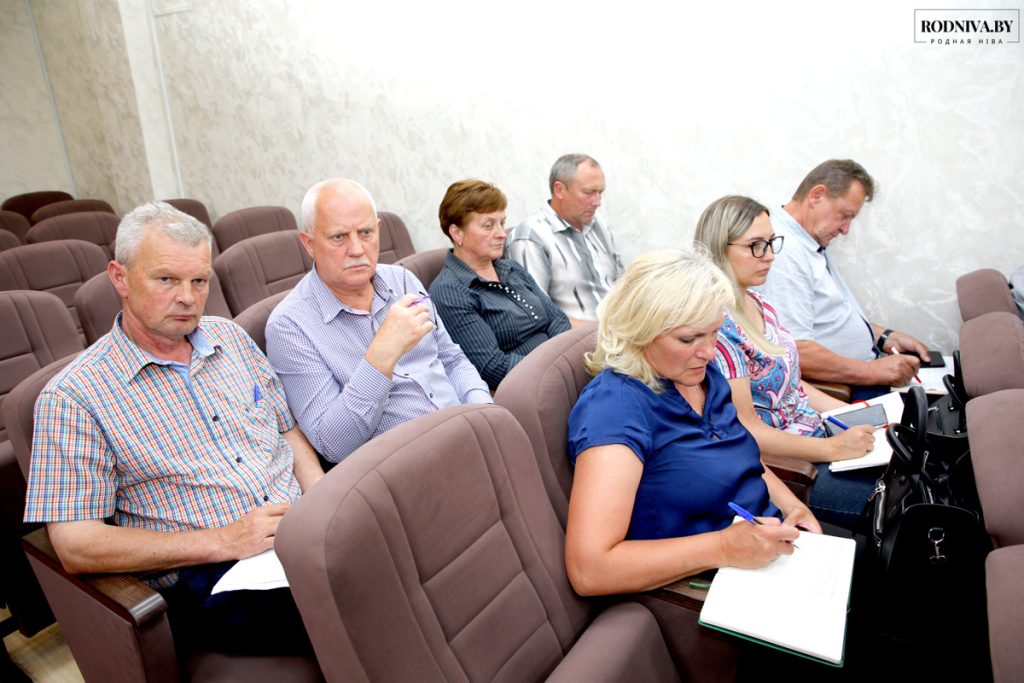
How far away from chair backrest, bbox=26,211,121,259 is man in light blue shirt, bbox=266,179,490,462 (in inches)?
97.5

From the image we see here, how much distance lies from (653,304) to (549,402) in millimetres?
293

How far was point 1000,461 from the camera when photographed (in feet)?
4.42

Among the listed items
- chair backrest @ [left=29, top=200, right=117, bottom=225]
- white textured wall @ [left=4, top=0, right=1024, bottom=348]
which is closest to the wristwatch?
Result: white textured wall @ [left=4, top=0, right=1024, bottom=348]

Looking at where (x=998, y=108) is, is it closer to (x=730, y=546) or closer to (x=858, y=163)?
(x=858, y=163)

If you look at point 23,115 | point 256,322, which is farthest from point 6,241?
point 256,322

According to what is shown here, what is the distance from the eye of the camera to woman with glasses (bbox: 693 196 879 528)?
1.76m

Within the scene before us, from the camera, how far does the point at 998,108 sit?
2582 millimetres

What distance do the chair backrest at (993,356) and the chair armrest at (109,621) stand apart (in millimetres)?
2001

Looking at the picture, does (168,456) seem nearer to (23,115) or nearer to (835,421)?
(835,421)

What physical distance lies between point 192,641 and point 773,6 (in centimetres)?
301

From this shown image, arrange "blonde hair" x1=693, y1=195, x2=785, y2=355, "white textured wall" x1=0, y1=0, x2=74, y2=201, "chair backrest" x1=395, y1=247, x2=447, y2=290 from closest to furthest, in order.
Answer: "blonde hair" x1=693, y1=195, x2=785, y2=355, "chair backrest" x1=395, y1=247, x2=447, y2=290, "white textured wall" x1=0, y1=0, x2=74, y2=201

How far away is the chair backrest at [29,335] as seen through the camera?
2193mm

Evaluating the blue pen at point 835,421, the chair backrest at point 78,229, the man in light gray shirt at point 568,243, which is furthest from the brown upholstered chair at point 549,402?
the chair backrest at point 78,229

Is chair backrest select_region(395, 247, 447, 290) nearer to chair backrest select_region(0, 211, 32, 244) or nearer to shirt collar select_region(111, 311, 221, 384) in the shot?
shirt collar select_region(111, 311, 221, 384)
